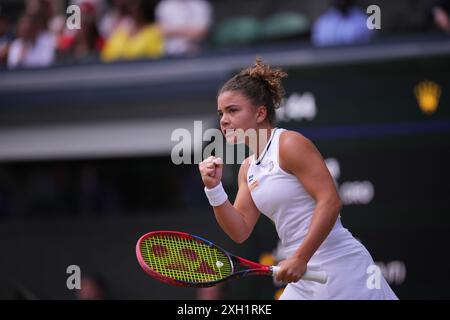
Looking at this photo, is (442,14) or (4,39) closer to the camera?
(442,14)

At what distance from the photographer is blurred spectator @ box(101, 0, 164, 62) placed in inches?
376

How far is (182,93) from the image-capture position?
909 cm

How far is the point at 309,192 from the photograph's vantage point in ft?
15.5

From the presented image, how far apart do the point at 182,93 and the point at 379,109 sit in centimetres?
199

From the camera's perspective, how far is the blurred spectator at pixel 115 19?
32.5 feet

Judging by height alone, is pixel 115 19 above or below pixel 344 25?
above

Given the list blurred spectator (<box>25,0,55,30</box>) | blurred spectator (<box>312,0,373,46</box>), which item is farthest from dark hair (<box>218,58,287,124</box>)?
blurred spectator (<box>25,0,55,30</box>)

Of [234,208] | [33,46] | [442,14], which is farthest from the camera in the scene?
[33,46]

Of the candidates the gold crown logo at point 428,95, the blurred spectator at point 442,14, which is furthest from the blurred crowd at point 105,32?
the gold crown logo at point 428,95

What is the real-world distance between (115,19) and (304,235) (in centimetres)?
575

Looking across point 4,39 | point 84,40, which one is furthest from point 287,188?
point 4,39

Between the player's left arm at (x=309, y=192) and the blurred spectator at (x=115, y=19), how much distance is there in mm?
5333

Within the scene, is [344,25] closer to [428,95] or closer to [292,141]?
[428,95]
